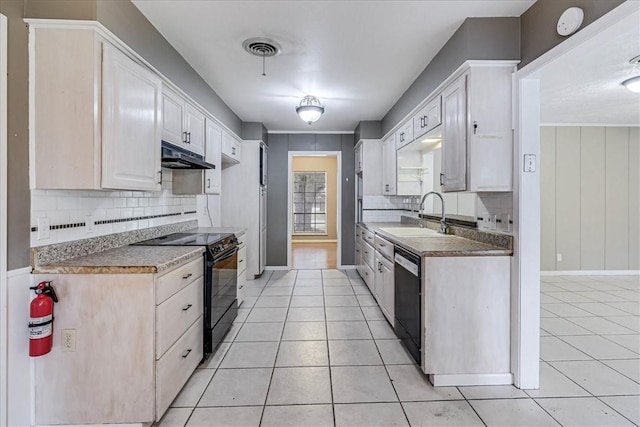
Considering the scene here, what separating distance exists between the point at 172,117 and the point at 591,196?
6.08m

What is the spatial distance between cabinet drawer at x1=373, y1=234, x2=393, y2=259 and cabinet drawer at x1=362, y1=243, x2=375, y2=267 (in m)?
0.28

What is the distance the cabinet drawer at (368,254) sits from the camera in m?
3.98

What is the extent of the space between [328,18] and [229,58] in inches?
43.3

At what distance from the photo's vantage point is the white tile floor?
1898 mm

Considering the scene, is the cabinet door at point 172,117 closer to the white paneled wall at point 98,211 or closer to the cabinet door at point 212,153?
the white paneled wall at point 98,211

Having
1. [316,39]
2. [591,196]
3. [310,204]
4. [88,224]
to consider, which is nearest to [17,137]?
[88,224]

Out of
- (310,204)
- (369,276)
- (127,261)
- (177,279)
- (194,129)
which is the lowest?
(369,276)

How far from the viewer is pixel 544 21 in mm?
2008

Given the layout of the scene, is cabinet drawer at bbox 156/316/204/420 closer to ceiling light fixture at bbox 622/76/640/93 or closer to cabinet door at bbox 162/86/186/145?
cabinet door at bbox 162/86/186/145

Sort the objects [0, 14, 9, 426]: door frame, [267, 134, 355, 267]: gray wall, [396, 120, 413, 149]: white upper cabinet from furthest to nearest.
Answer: [267, 134, 355, 267]: gray wall, [396, 120, 413, 149]: white upper cabinet, [0, 14, 9, 426]: door frame

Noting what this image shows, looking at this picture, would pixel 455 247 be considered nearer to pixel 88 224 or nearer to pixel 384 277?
pixel 384 277

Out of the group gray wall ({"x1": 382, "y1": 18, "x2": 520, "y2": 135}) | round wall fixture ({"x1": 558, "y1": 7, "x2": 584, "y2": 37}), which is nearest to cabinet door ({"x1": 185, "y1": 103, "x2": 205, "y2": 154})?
gray wall ({"x1": 382, "y1": 18, "x2": 520, "y2": 135})

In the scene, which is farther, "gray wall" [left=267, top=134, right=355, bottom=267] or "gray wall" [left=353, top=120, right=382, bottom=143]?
"gray wall" [left=267, top=134, right=355, bottom=267]

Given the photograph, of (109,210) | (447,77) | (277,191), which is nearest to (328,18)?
(447,77)
